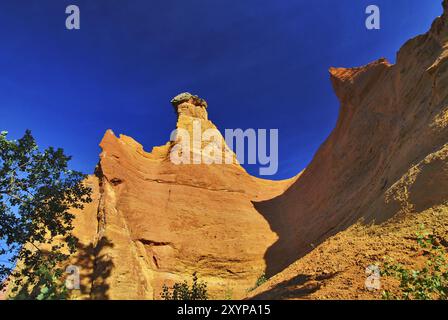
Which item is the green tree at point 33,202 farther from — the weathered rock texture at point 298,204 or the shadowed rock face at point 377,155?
the shadowed rock face at point 377,155

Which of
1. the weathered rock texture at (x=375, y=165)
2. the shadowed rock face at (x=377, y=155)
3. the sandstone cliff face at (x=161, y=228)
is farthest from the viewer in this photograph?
the sandstone cliff face at (x=161, y=228)

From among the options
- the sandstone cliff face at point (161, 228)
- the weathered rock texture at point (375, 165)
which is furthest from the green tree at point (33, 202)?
the weathered rock texture at point (375, 165)

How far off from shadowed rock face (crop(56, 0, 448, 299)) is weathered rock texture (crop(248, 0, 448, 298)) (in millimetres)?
82

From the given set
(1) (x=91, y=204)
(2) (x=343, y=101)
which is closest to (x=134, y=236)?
(1) (x=91, y=204)

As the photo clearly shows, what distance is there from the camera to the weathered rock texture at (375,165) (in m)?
11.6

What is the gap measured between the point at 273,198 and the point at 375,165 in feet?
53.0

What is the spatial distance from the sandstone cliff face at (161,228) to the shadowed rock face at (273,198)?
0.08m

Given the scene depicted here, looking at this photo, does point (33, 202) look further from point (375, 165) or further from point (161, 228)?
point (375, 165)

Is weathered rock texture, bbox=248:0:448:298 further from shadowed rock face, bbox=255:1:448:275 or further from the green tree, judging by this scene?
the green tree

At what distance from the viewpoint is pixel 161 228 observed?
22.7 meters

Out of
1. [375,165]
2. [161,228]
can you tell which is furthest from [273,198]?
[375,165]

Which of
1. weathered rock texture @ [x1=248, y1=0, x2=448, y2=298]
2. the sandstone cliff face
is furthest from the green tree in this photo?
weathered rock texture @ [x1=248, y1=0, x2=448, y2=298]

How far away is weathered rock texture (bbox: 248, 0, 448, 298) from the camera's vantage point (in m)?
11.6

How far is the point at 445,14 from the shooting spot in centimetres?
1686
